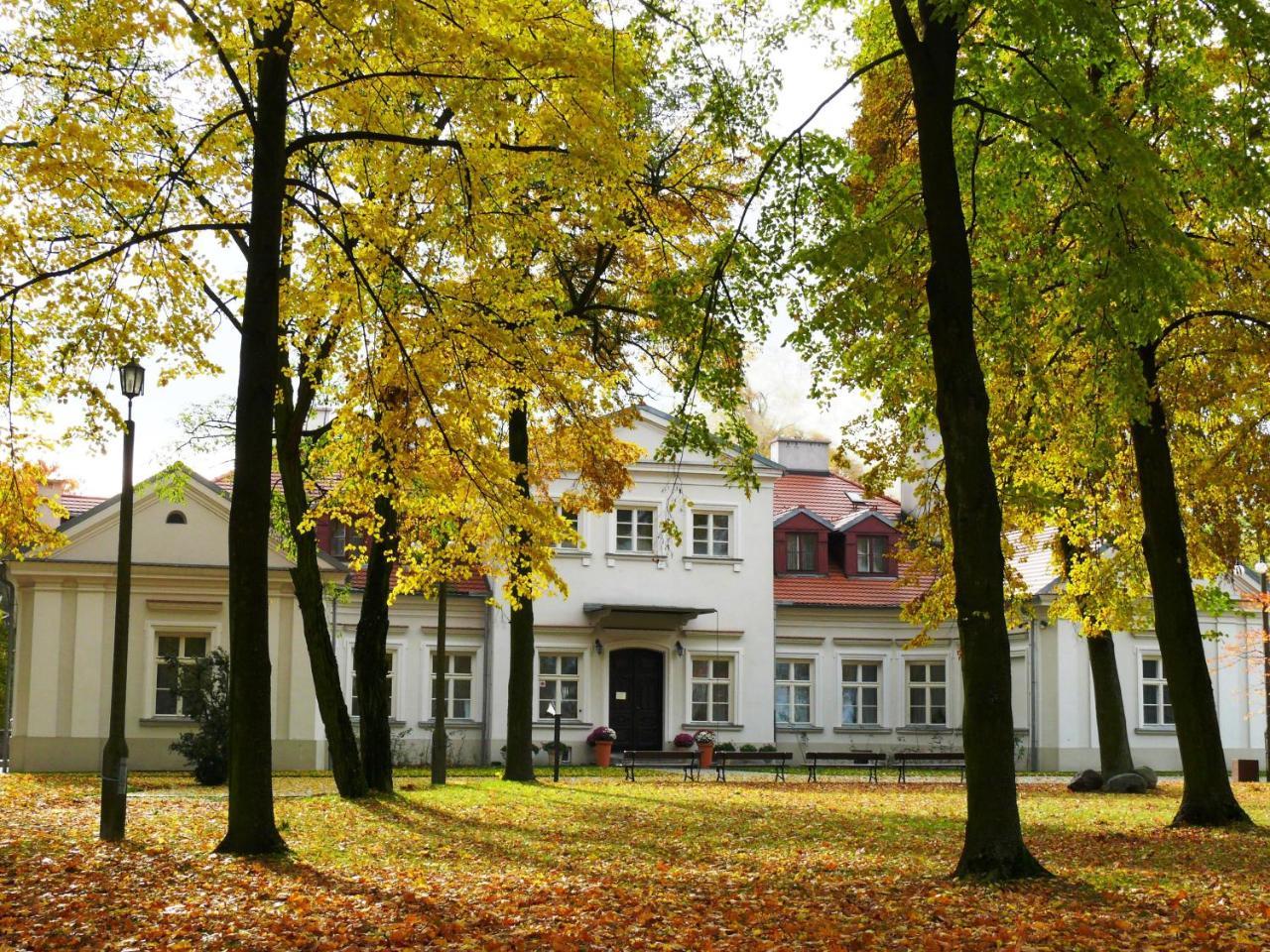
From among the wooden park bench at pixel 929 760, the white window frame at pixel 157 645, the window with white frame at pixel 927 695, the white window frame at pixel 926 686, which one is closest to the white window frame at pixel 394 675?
the white window frame at pixel 157 645

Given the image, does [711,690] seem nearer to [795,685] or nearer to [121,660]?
Result: [795,685]

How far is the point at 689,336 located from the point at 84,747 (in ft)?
65.9

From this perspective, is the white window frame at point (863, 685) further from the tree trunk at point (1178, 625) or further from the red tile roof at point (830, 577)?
the tree trunk at point (1178, 625)

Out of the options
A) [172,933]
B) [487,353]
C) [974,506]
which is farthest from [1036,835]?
[172,933]

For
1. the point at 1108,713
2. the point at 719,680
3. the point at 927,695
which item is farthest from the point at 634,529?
the point at 1108,713

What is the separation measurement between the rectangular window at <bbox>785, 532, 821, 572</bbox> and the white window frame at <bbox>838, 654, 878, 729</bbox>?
263cm

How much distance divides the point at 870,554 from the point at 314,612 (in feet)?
73.7

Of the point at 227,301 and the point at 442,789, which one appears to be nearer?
the point at 227,301

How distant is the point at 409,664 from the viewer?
34.5m

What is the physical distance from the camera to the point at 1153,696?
36344 mm

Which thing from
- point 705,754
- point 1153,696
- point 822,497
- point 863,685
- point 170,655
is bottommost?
point 705,754

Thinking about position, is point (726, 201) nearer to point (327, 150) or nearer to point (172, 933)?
point (327, 150)

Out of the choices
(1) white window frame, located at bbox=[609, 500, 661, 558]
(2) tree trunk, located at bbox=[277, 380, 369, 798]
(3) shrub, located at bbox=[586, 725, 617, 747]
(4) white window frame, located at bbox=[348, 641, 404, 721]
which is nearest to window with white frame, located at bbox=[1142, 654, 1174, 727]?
(1) white window frame, located at bbox=[609, 500, 661, 558]

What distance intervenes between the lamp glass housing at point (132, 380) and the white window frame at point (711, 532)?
75.6ft
